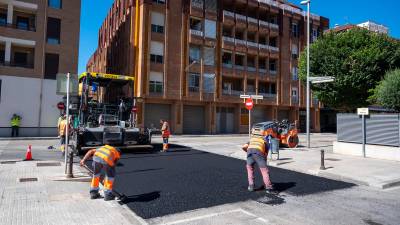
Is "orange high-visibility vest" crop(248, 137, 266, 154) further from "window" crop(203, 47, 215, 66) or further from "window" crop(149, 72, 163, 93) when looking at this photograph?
"window" crop(203, 47, 215, 66)

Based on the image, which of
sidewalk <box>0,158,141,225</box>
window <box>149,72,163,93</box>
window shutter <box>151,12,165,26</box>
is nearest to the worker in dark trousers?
window <box>149,72,163,93</box>

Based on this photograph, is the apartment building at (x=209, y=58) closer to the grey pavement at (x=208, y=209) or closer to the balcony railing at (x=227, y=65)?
the balcony railing at (x=227, y=65)

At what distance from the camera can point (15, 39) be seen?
23.9 meters

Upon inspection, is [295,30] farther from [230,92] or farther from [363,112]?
[363,112]

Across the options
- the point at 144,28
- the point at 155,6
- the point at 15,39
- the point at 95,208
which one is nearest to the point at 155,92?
the point at 144,28

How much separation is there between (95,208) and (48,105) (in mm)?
21883

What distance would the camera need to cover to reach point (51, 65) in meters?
25.3

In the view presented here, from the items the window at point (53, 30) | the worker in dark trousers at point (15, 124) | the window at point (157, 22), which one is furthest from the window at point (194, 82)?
the worker in dark trousers at point (15, 124)

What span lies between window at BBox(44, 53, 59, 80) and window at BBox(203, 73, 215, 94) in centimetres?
1490

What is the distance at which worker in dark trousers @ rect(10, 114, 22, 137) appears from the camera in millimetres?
22531

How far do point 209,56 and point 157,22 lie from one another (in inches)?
270

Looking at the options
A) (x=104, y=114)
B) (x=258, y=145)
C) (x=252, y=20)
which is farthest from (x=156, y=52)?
(x=258, y=145)

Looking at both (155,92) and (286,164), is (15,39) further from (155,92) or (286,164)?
(286,164)

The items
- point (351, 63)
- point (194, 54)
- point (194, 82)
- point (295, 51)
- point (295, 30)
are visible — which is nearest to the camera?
point (351, 63)
